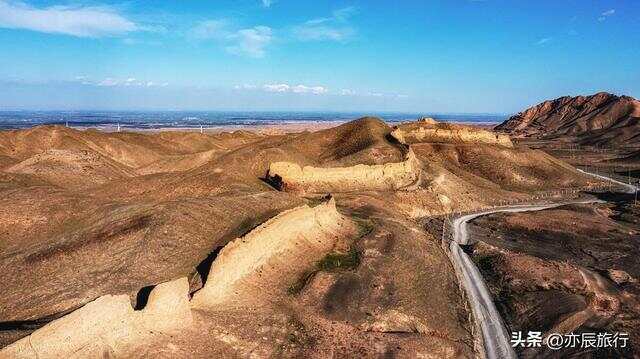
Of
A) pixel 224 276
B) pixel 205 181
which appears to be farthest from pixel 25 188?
pixel 224 276

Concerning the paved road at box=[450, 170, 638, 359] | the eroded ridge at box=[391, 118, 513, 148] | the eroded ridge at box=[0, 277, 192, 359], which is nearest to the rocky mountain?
the eroded ridge at box=[391, 118, 513, 148]

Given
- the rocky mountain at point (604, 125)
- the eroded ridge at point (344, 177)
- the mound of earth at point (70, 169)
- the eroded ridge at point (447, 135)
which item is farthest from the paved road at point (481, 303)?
the rocky mountain at point (604, 125)

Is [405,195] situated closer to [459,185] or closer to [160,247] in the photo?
[459,185]

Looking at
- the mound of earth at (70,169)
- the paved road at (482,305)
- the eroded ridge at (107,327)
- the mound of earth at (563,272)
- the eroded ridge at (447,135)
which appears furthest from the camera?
the eroded ridge at (447,135)

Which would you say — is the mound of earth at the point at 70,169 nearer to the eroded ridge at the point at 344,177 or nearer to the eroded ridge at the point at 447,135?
the eroded ridge at the point at 344,177

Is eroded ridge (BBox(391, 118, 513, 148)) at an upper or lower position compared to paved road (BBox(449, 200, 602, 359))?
upper

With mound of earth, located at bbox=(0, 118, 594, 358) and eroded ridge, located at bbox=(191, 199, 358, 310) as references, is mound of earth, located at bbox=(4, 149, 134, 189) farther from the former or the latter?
eroded ridge, located at bbox=(191, 199, 358, 310)
